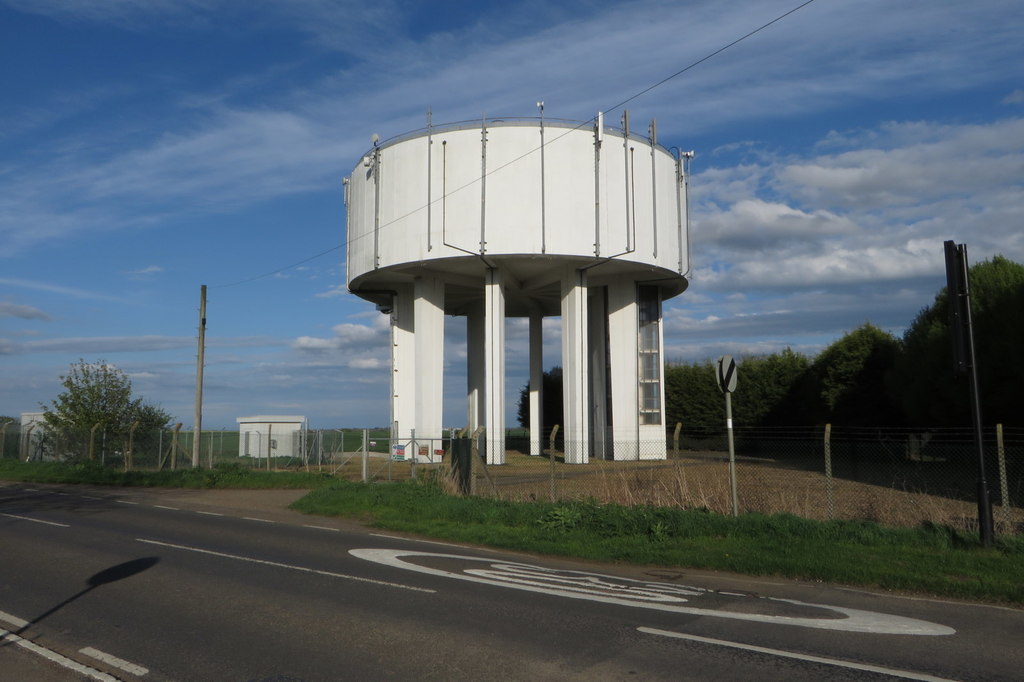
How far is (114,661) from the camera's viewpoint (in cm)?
646

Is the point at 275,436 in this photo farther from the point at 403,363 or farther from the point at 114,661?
the point at 114,661

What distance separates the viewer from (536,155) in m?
31.4

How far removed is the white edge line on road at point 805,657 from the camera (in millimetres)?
5854

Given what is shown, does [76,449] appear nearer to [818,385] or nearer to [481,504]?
[481,504]

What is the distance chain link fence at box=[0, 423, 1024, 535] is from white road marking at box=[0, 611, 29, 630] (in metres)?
9.55

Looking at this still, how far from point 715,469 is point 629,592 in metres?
16.8

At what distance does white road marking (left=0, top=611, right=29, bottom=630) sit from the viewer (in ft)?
25.3

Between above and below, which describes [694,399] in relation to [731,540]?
above

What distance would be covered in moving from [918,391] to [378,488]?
23793mm

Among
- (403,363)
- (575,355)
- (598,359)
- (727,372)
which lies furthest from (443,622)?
(598,359)

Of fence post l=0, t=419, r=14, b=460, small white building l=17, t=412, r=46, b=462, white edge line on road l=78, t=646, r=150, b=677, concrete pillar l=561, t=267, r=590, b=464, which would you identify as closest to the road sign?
white edge line on road l=78, t=646, r=150, b=677

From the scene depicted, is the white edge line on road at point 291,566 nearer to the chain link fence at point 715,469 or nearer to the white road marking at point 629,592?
the white road marking at point 629,592

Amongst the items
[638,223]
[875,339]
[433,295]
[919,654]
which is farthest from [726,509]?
[875,339]

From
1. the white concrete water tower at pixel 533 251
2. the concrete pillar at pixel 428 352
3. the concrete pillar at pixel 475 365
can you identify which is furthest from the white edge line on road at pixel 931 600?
the concrete pillar at pixel 475 365
